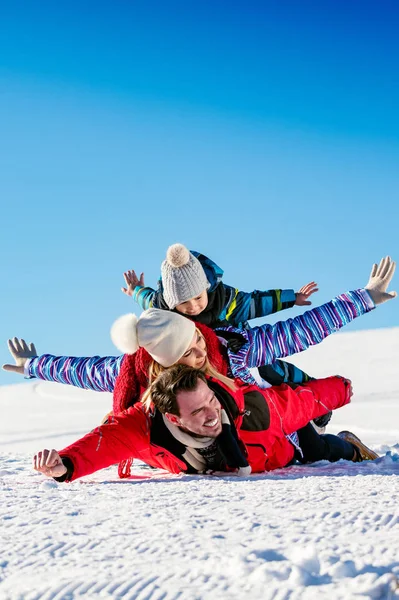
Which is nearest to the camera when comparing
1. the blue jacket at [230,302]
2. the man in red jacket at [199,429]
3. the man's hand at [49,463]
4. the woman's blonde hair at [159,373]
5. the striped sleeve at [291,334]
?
the man's hand at [49,463]

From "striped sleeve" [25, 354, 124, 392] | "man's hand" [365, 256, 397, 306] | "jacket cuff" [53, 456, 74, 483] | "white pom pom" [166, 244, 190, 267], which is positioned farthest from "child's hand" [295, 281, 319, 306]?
"jacket cuff" [53, 456, 74, 483]

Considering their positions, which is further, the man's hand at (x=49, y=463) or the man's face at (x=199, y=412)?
the man's face at (x=199, y=412)

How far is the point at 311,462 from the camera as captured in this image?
3691mm

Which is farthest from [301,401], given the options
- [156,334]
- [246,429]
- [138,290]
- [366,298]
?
[138,290]

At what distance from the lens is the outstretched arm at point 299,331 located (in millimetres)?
3666

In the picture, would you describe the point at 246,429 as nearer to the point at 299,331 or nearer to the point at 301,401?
the point at 301,401

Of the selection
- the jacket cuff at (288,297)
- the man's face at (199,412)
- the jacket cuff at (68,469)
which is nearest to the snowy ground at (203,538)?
the jacket cuff at (68,469)

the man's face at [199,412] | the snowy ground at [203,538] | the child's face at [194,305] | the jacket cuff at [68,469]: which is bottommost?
the snowy ground at [203,538]

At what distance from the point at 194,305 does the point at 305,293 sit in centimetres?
82

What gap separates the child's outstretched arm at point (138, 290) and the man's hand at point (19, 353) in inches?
27.6

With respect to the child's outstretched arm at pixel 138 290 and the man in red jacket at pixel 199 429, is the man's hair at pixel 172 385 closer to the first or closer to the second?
the man in red jacket at pixel 199 429

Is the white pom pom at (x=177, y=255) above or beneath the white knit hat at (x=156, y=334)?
above

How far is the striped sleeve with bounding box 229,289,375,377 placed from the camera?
144 inches

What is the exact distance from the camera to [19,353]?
4.53 meters
